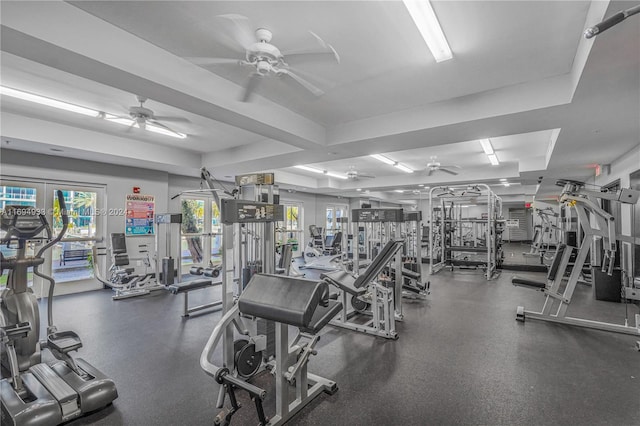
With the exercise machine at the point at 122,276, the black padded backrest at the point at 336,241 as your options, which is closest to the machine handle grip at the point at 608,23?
the exercise machine at the point at 122,276

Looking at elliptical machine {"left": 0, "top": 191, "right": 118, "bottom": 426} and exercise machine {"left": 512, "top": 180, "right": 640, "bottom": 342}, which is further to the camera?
exercise machine {"left": 512, "top": 180, "right": 640, "bottom": 342}

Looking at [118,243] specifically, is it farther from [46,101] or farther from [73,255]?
[46,101]

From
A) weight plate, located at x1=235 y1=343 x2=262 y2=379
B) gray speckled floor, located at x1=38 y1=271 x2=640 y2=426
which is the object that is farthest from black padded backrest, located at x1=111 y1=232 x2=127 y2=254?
weight plate, located at x1=235 y1=343 x2=262 y2=379

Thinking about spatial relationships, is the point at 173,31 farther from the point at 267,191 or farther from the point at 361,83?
the point at 361,83

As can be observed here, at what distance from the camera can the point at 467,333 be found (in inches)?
139

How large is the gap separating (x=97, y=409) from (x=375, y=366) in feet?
6.96

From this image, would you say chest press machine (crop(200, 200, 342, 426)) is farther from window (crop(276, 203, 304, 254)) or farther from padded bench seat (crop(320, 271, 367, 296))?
window (crop(276, 203, 304, 254))

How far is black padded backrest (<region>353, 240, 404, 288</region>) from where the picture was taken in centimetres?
296

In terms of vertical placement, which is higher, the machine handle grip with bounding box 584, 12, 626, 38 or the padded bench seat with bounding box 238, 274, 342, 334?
the machine handle grip with bounding box 584, 12, 626, 38

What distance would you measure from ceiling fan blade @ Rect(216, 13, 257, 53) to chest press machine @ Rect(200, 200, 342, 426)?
49.4 inches

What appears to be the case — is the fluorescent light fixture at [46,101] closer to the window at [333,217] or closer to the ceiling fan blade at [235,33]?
the ceiling fan blade at [235,33]

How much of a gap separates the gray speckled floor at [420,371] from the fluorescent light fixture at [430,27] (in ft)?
A: 8.82

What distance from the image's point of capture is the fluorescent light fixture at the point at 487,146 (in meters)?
5.23

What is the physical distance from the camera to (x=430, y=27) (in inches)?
89.1
